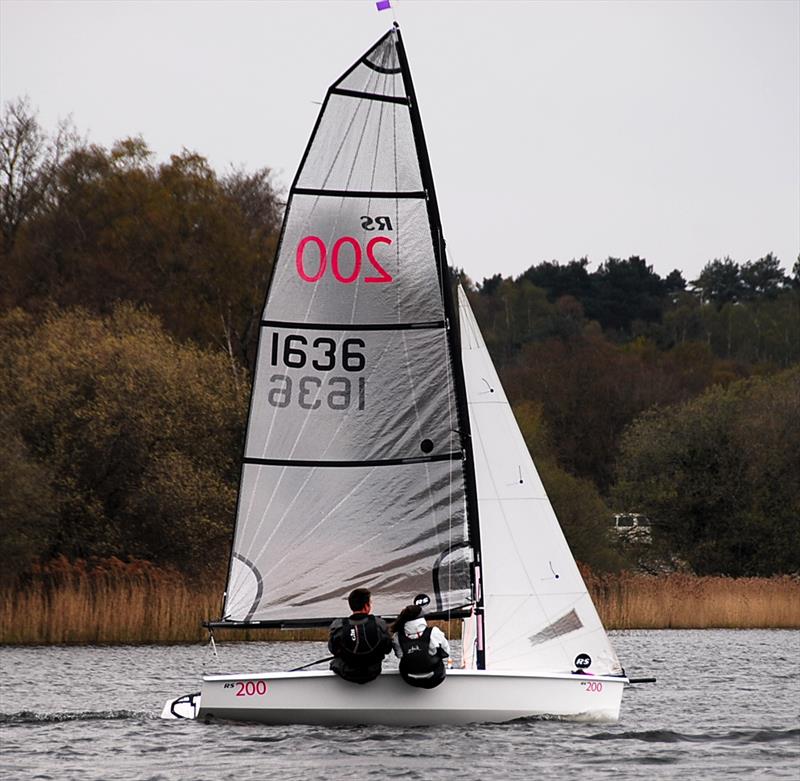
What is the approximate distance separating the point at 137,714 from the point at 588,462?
46336 millimetres

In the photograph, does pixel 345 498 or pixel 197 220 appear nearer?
pixel 345 498

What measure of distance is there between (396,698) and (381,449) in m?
2.19

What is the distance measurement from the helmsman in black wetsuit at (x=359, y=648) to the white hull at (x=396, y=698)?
136mm

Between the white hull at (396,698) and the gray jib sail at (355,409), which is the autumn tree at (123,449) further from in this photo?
the white hull at (396,698)

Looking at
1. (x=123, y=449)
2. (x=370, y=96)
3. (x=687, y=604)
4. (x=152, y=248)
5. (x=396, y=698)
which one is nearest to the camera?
(x=396, y=698)

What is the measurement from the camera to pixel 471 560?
15.1 metres

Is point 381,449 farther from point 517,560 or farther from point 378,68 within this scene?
point 378,68

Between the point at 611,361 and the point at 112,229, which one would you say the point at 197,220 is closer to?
the point at 112,229

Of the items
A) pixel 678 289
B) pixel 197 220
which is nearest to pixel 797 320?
pixel 678 289

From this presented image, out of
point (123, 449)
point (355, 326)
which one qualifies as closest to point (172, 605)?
point (123, 449)

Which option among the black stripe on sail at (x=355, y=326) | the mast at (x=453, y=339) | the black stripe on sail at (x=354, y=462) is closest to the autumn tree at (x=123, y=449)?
the black stripe on sail at (x=354, y=462)

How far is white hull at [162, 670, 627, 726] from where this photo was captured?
14117 mm

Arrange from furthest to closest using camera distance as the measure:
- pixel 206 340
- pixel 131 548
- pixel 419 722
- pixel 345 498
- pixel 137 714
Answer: pixel 206 340 < pixel 131 548 < pixel 137 714 < pixel 345 498 < pixel 419 722

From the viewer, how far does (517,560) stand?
1518 cm
